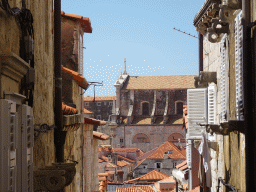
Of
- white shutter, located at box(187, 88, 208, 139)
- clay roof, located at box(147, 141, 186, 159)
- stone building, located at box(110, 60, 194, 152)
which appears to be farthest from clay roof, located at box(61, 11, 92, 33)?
stone building, located at box(110, 60, 194, 152)

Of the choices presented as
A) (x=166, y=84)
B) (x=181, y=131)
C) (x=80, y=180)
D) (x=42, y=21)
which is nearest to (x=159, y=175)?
(x=181, y=131)

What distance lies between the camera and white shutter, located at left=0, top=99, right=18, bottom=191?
152 inches

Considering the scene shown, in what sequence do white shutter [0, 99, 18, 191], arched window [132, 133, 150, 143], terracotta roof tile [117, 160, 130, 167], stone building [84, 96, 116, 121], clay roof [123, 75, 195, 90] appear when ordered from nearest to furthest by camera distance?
1. white shutter [0, 99, 18, 191]
2. terracotta roof tile [117, 160, 130, 167]
3. arched window [132, 133, 150, 143]
4. clay roof [123, 75, 195, 90]
5. stone building [84, 96, 116, 121]

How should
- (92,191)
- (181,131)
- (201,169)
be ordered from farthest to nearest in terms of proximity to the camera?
1. (181,131)
2. (92,191)
3. (201,169)

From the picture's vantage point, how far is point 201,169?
1186 cm

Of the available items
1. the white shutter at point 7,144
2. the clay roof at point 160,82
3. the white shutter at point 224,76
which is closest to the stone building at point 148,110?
the clay roof at point 160,82

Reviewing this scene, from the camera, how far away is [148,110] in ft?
217

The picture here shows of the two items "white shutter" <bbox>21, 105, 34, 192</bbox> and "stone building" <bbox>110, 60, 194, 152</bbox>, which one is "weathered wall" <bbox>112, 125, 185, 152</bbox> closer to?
"stone building" <bbox>110, 60, 194, 152</bbox>

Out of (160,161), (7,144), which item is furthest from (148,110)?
(7,144)

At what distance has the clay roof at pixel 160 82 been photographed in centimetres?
6550

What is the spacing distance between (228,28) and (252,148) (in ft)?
9.61

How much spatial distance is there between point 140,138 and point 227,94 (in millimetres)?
54611

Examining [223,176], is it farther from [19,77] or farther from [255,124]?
[19,77]

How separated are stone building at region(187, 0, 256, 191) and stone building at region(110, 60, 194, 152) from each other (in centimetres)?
5003
